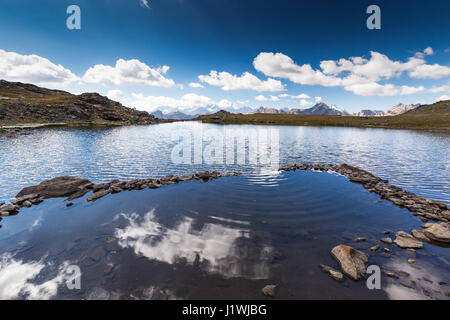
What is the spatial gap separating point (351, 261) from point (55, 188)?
3303 cm

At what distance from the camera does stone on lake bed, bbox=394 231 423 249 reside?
1345cm

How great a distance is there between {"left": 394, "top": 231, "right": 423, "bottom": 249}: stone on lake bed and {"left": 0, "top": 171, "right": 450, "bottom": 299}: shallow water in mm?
563

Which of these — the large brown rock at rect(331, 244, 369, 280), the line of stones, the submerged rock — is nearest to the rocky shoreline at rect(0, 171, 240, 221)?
the submerged rock

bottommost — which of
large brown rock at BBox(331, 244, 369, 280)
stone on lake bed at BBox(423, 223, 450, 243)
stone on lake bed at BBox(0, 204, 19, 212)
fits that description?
large brown rock at BBox(331, 244, 369, 280)

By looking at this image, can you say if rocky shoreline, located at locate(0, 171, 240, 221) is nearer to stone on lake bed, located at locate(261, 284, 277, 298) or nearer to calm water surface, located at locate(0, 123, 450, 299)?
calm water surface, located at locate(0, 123, 450, 299)

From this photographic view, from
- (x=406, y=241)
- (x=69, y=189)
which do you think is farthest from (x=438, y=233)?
(x=69, y=189)

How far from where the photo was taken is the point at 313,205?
20.3 m

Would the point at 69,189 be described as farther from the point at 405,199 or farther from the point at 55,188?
the point at 405,199

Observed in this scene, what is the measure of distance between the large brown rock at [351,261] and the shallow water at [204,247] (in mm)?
467

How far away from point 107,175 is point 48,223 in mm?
13831

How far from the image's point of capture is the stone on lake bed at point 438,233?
1404 cm

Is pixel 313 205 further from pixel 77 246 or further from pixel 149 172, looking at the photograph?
pixel 149 172

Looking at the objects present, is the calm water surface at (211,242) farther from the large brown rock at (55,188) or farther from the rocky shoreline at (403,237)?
the large brown rock at (55,188)

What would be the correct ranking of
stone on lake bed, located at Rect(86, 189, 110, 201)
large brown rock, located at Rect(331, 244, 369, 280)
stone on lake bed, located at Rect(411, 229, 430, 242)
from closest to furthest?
large brown rock, located at Rect(331, 244, 369, 280) → stone on lake bed, located at Rect(411, 229, 430, 242) → stone on lake bed, located at Rect(86, 189, 110, 201)
